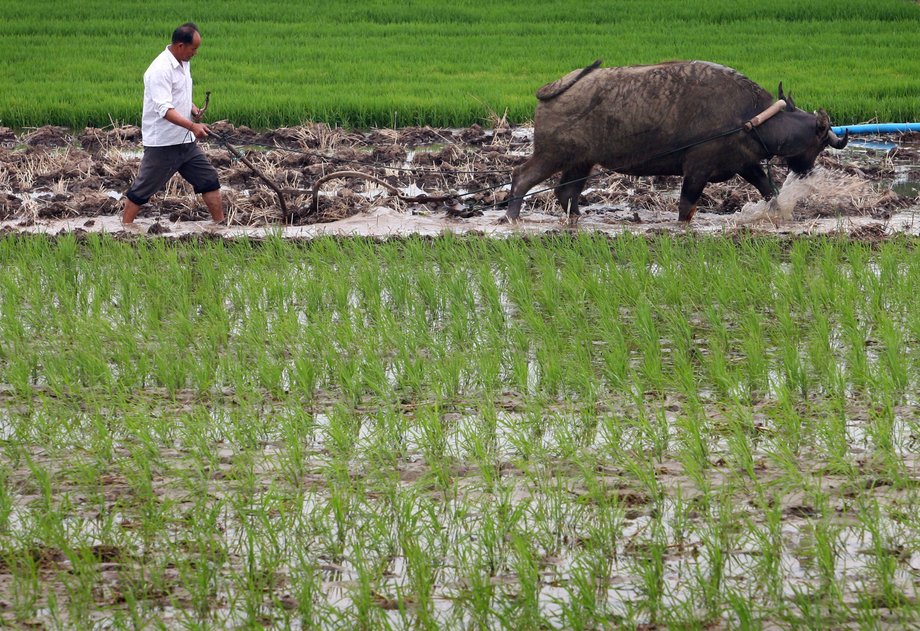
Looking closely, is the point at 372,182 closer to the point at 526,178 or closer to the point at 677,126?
the point at 526,178

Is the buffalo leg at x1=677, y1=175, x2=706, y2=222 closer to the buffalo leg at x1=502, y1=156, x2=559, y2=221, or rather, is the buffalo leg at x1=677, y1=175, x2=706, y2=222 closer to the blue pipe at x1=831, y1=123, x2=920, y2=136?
the buffalo leg at x1=502, y1=156, x2=559, y2=221

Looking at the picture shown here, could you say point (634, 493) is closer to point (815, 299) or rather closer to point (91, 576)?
point (91, 576)

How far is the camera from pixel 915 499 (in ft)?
9.87

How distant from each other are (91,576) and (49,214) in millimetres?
5047

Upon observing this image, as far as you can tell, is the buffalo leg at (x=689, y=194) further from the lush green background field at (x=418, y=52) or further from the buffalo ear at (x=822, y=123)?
the lush green background field at (x=418, y=52)

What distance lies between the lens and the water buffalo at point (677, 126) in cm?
666

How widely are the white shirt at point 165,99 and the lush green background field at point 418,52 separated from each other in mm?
3668

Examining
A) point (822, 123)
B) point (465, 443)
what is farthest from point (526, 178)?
point (465, 443)

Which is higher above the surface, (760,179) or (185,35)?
(185,35)

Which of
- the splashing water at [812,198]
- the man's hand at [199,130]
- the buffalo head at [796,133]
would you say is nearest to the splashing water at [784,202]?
the splashing water at [812,198]

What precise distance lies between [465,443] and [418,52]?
1118 cm

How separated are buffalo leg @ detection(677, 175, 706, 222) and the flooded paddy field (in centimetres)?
107

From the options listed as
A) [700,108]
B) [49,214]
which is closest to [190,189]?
[49,214]

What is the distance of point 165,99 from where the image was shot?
644 centimetres
